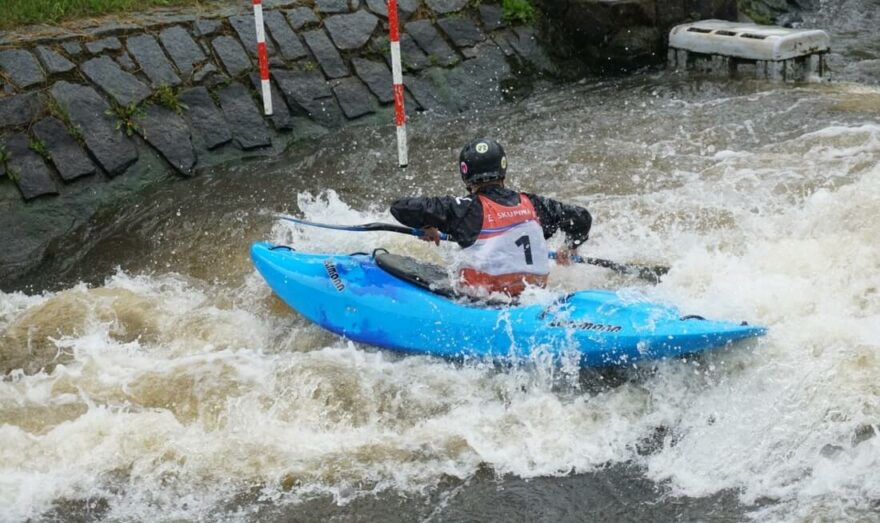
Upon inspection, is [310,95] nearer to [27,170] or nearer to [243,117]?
[243,117]

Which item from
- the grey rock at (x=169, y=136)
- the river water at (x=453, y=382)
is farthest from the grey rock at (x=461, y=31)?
the grey rock at (x=169, y=136)

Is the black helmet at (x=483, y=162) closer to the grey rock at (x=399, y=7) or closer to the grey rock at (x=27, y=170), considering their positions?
the grey rock at (x=27, y=170)

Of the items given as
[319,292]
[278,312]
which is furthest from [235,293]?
[319,292]

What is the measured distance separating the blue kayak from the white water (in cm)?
13

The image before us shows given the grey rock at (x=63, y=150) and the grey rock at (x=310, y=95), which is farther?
the grey rock at (x=310, y=95)

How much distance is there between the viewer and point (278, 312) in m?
6.79

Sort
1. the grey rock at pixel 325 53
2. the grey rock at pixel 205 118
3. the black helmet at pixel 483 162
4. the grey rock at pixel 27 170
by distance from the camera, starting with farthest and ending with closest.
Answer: the grey rock at pixel 325 53 → the grey rock at pixel 205 118 → the grey rock at pixel 27 170 → the black helmet at pixel 483 162

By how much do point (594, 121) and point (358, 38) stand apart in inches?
87.7

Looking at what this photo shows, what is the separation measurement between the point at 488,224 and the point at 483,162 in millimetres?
318

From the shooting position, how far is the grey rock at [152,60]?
8.89 meters

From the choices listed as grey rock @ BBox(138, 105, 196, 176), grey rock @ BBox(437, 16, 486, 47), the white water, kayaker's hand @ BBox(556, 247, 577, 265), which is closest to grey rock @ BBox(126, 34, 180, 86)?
grey rock @ BBox(138, 105, 196, 176)

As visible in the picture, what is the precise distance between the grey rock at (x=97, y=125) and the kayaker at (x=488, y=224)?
3346 millimetres

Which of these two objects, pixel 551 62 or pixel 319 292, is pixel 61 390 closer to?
pixel 319 292

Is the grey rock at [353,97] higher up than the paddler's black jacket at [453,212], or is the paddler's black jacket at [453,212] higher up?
the paddler's black jacket at [453,212]
